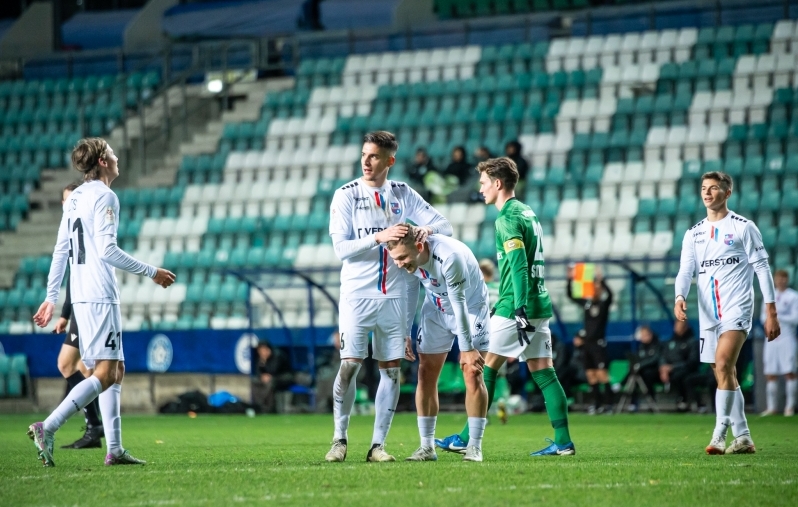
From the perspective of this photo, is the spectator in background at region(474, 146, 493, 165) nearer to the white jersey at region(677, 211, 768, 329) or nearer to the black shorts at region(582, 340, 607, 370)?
the black shorts at region(582, 340, 607, 370)

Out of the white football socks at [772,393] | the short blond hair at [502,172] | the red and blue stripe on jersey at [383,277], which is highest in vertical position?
the short blond hair at [502,172]

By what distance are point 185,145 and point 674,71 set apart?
10827 millimetres

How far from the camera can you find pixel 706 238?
31.3 feet

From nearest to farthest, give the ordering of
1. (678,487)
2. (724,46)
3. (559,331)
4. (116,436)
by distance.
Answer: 1. (678,487)
2. (116,436)
3. (559,331)
4. (724,46)

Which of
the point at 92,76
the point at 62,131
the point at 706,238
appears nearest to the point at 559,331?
the point at 706,238

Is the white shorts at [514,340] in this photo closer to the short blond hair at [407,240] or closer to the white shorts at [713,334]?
the short blond hair at [407,240]

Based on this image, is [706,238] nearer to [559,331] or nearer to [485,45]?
[559,331]

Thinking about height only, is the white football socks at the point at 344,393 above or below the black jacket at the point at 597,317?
below

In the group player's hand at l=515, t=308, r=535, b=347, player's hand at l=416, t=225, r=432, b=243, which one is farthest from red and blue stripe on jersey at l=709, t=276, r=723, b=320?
player's hand at l=416, t=225, r=432, b=243

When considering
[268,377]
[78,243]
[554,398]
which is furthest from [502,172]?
[268,377]

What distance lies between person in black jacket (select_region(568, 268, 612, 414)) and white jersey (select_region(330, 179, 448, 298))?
363 inches

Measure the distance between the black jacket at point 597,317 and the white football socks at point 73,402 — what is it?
10536mm

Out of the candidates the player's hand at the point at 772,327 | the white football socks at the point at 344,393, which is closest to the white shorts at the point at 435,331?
the white football socks at the point at 344,393

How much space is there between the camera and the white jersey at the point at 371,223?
8406 mm
